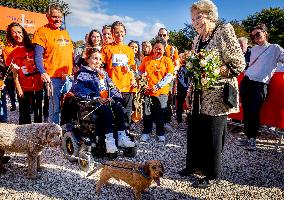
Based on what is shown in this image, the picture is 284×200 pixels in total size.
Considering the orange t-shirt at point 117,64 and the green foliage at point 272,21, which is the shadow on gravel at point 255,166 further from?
the green foliage at point 272,21

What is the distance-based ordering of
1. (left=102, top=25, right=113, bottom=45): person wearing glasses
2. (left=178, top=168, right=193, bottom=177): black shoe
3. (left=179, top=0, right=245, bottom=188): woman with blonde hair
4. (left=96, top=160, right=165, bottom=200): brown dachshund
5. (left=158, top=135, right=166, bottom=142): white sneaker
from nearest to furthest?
(left=96, top=160, right=165, bottom=200): brown dachshund, (left=179, top=0, right=245, bottom=188): woman with blonde hair, (left=178, top=168, right=193, bottom=177): black shoe, (left=158, top=135, right=166, bottom=142): white sneaker, (left=102, top=25, right=113, bottom=45): person wearing glasses

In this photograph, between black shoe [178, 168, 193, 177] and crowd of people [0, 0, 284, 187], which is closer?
crowd of people [0, 0, 284, 187]

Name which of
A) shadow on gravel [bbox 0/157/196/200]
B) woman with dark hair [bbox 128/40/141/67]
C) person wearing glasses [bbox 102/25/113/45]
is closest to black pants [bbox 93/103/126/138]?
shadow on gravel [bbox 0/157/196/200]

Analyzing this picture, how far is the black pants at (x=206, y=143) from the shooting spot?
12.6 feet

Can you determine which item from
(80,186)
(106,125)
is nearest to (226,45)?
(106,125)

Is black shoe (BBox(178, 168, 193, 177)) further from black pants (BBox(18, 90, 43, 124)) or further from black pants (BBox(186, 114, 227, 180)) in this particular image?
black pants (BBox(18, 90, 43, 124))

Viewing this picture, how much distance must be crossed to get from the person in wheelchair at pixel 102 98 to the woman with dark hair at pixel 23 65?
1313 mm

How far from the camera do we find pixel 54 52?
5.20 meters

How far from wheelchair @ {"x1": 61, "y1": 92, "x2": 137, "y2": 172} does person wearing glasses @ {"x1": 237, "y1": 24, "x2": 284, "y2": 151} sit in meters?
2.44

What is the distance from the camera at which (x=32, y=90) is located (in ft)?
19.2

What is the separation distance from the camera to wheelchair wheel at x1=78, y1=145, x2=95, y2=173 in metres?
4.37

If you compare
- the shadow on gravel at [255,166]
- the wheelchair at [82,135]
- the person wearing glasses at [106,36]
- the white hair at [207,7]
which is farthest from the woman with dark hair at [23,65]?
the shadow on gravel at [255,166]

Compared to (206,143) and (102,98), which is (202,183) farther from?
(102,98)

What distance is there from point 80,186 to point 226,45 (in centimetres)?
250
